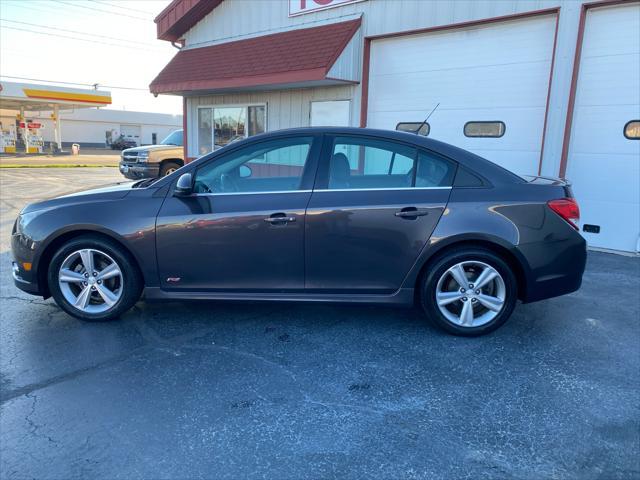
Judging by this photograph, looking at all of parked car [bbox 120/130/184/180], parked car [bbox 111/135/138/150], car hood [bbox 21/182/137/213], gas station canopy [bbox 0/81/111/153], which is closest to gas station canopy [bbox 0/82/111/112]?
gas station canopy [bbox 0/81/111/153]

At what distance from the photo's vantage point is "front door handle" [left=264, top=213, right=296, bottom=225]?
3.89 meters

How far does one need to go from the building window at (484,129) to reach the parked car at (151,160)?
890cm

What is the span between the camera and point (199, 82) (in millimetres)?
11570

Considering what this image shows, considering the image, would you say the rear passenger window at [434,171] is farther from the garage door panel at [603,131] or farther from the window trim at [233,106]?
the window trim at [233,106]

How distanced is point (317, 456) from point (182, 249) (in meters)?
2.10

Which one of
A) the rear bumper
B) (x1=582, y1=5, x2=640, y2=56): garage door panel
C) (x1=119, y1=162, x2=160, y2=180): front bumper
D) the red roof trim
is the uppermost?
the red roof trim

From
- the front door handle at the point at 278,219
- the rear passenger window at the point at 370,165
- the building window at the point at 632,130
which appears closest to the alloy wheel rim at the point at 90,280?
the front door handle at the point at 278,219

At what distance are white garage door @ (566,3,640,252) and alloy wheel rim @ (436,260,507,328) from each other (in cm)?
424

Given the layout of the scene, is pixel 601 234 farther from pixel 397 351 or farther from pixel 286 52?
pixel 286 52

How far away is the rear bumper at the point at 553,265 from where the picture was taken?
3895 millimetres

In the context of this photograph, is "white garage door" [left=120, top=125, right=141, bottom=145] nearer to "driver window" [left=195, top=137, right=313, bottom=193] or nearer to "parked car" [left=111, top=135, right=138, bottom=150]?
"parked car" [left=111, top=135, right=138, bottom=150]

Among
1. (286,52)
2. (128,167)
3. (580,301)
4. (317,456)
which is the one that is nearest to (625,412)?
(317,456)

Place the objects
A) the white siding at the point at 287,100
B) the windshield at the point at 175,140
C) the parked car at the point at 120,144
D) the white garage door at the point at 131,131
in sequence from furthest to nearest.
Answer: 1. the white garage door at the point at 131,131
2. the parked car at the point at 120,144
3. the windshield at the point at 175,140
4. the white siding at the point at 287,100

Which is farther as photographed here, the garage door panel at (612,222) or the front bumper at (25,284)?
the garage door panel at (612,222)
